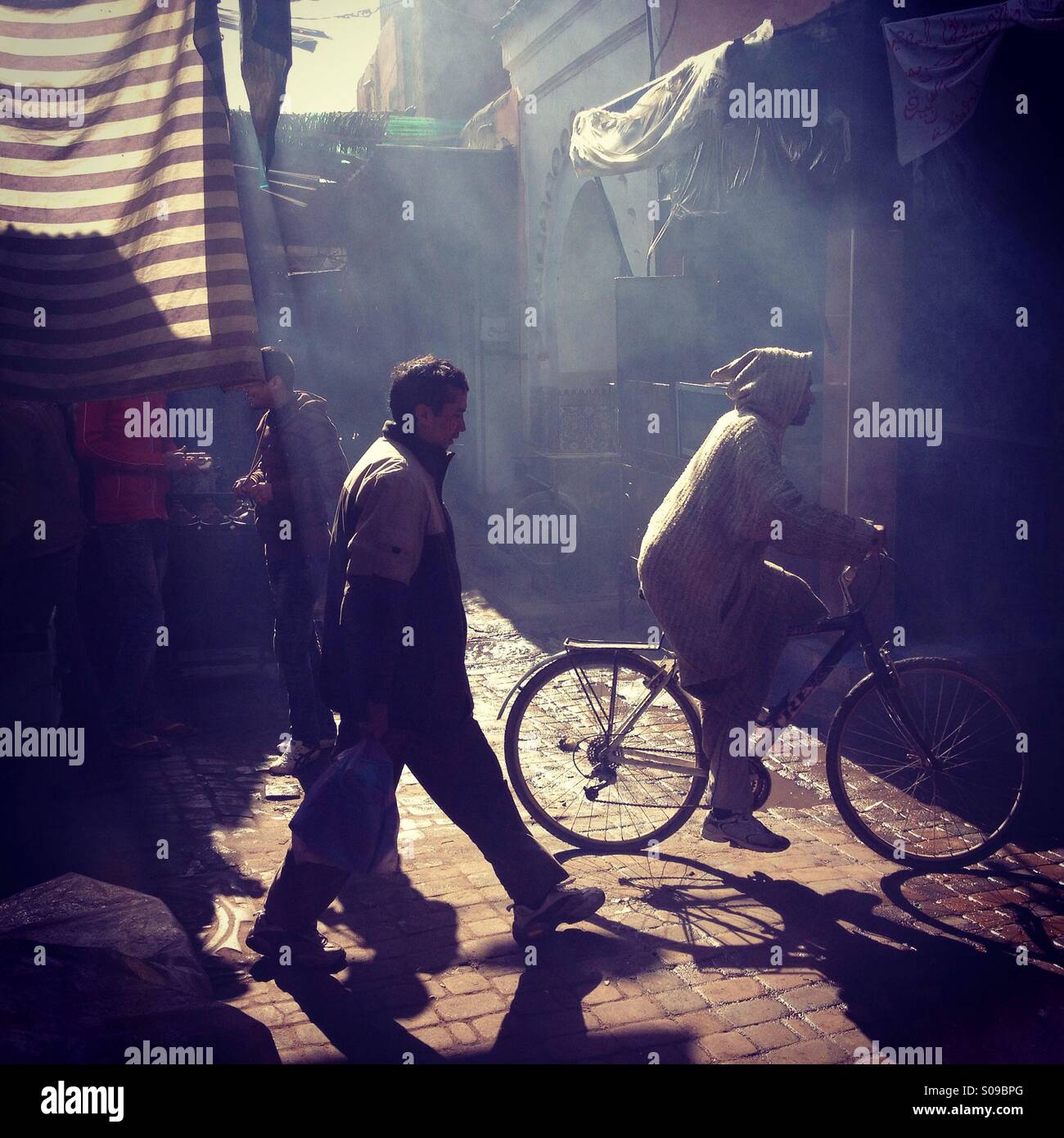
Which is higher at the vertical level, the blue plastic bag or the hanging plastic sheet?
the hanging plastic sheet

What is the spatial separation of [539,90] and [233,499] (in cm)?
884

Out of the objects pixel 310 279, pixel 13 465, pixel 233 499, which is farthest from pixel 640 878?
pixel 310 279

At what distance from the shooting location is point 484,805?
4305 mm

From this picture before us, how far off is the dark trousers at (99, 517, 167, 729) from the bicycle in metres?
2.37

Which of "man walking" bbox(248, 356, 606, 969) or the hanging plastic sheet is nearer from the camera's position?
"man walking" bbox(248, 356, 606, 969)

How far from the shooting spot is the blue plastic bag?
383 cm

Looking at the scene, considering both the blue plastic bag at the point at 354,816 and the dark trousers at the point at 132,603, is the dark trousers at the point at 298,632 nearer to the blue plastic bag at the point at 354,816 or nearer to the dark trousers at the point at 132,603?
the dark trousers at the point at 132,603

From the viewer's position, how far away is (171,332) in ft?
10.0

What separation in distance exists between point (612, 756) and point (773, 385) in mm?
1730

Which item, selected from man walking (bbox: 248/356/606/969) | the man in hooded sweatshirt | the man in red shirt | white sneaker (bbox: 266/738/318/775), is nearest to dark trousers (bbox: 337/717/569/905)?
man walking (bbox: 248/356/606/969)

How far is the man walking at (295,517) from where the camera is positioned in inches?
250

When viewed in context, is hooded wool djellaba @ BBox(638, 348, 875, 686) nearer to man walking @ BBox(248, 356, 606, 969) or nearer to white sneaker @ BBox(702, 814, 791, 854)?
white sneaker @ BBox(702, 814, 791, 854)

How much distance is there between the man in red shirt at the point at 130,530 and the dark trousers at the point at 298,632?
692 millimetres

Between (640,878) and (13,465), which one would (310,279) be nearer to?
(13,465)
